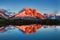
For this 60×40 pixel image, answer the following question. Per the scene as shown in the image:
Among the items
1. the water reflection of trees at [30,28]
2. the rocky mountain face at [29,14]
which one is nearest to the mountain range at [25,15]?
the rocky mountain face at [29,14]

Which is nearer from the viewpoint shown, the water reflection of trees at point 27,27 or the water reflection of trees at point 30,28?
the water reflection of trees at point 30,28

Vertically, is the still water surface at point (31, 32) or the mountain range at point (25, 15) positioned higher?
the mountain range at point (25, 15)

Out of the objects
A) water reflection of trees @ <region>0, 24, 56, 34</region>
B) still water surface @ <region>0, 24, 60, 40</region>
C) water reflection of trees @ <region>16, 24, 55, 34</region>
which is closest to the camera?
still water surface @ <region>0, 24, 60, 40</region>

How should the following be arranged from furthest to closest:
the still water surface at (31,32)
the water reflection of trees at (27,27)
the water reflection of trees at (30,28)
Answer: the water reflection of trees at (27,27) → the water reflection of trees at (30,28) → the still water surface at (31,32)

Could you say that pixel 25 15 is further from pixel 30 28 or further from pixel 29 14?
pixel 30 28

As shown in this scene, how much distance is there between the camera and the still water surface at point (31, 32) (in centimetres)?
541

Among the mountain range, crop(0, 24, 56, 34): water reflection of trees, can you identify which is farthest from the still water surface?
the mountain range

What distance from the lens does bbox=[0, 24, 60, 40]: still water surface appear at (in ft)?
17.8

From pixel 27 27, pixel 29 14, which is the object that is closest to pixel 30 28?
pixel 27 27

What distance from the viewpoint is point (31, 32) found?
6.08m

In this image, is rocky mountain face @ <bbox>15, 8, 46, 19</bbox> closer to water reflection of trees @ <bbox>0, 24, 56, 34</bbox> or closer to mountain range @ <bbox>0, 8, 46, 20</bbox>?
mountain range @ <bbox>0, 8, 46, 20</bbox>

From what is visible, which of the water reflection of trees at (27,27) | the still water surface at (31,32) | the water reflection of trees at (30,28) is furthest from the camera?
the water reflection of trees at (27,27)

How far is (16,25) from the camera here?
677cm

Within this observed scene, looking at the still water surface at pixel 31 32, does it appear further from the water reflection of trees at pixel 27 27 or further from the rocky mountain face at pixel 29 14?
the rocky mountain face at pixel 29 14
